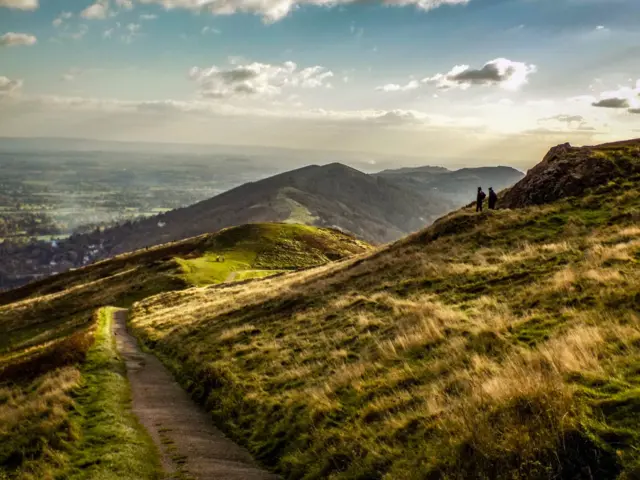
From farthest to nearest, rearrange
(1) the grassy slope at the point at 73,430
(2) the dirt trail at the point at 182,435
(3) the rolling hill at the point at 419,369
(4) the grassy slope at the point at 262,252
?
(4) the grassy slope at the point at 262,252 < (1) the grassy slope at the point at 73,430 < (2) the dirt trail at the point at 182,435 < (3) the rolling hill at the point at 419,369

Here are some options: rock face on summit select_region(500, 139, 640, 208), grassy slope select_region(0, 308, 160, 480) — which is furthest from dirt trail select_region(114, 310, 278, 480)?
rock face on summit select_region(500, 139, 640, 208)

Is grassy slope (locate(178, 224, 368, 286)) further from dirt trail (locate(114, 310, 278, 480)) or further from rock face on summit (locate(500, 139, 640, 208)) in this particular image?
dirt trail (locate(114, 310, 278, 480))

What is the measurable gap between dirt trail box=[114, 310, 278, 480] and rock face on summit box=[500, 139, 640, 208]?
34.8 metres

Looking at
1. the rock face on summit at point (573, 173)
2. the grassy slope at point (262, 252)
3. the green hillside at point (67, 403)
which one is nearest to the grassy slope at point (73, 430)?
the green hillside at point (67, 403)

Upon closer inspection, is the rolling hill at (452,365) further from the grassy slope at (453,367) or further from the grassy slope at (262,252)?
the grassy slope at (262,252)

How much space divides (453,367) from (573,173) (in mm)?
36365

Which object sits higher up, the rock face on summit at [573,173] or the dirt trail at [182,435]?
the rock face on summit at [573,173]

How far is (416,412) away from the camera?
1030 centimetres

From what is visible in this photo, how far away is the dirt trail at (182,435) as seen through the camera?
11727 mm

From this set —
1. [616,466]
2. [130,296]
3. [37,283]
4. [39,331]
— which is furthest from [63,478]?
[37,283]

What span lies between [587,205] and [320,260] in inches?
2616

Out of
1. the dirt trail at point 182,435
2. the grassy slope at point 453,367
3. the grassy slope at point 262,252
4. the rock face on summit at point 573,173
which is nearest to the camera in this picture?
the grassy slope at point 453,367

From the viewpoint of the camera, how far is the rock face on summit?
4053 centimetres

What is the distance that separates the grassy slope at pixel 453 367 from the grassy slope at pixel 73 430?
9.82 ft
